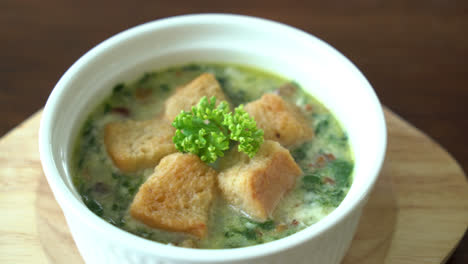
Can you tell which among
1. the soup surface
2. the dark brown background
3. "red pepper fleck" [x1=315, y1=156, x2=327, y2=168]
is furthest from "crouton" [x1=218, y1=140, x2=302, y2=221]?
the dark brown background

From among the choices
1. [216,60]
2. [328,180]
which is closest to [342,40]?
[216,60]

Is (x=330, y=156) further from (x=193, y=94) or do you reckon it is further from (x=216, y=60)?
(x=216, y=60)

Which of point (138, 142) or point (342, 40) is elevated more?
point (138, 142)

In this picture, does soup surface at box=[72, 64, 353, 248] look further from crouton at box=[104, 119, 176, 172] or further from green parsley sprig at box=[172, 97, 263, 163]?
green parsley sprig at box=[172, 97, 263, 163]

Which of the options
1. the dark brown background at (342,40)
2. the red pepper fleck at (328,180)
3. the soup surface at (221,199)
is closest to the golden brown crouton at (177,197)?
the soup surface at (221,199)

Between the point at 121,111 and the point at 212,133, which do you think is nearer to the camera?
the point at 212,133
